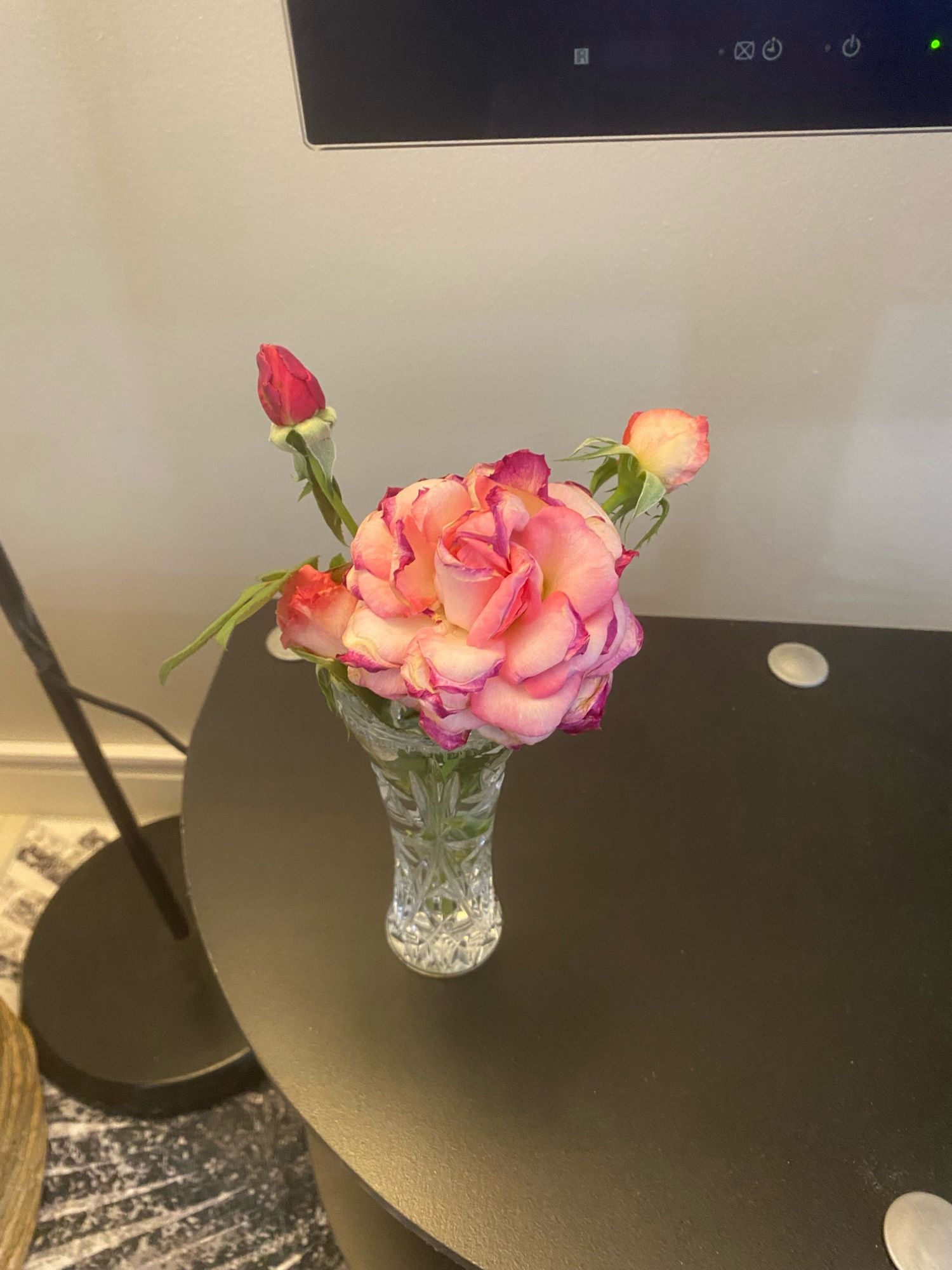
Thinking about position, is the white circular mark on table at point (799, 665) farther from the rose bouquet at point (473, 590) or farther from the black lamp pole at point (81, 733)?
the black lamp pole at point (81, 733)

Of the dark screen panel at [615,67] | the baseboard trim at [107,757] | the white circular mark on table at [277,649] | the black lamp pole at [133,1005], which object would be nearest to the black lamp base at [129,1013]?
the black lamp pole at [133,1005]

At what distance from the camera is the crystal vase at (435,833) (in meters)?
0.47

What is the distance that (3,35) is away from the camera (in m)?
0.68

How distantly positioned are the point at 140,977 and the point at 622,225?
37.6 inches

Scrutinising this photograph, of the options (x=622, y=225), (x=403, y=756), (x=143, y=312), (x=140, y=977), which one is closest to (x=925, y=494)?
(x=622, y=225)

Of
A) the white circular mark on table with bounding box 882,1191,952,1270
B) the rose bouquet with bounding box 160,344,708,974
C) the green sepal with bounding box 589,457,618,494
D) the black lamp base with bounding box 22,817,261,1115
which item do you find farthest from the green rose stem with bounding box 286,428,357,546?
the black lamp base with bounding box 22,817,261,1115

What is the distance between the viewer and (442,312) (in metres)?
0.79

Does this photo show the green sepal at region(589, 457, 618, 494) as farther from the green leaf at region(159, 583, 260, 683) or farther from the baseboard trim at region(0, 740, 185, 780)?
the baseboard trim at region(0, 740, 185, 780)

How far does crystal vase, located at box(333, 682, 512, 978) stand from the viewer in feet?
1.53

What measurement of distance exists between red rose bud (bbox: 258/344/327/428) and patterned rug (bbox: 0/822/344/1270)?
0.83 metres

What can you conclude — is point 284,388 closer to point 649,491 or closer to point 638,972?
point 649,491

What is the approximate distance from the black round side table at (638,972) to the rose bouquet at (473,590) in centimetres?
24

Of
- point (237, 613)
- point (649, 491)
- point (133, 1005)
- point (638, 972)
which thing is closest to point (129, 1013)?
point (133, 1005)

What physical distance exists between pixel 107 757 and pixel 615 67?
114 cm
